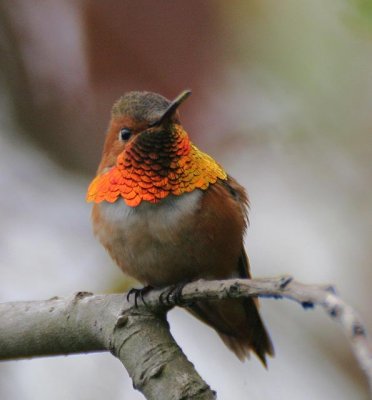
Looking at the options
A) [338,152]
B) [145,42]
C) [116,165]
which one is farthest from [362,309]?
[145,42]

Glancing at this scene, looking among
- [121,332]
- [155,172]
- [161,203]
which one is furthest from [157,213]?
[121,332]

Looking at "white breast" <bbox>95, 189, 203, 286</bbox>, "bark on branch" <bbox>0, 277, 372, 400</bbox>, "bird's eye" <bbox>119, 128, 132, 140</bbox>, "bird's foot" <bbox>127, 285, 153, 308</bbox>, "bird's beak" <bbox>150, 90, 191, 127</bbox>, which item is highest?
"bird's eye" <bbox>119, 128, 132, 140</bbox>

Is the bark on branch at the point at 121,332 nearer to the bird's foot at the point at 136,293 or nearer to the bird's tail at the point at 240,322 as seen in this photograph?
the bird's foot at the point at 136,293

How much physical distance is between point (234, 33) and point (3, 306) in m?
1.66

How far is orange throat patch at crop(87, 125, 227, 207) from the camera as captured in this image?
117 inches

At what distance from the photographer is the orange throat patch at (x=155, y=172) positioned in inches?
117

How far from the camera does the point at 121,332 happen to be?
8.04 ft

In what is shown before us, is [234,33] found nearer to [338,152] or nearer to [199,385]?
[338,152]

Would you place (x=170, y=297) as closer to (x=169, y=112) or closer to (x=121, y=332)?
(x=121, y=332)

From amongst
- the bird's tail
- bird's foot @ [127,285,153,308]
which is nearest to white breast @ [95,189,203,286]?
bird's foot @ [127,285,153,308]

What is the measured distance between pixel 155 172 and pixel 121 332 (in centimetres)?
76

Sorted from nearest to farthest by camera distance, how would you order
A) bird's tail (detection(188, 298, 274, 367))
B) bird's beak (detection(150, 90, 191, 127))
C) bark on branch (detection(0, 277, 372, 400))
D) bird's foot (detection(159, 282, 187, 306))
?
bark on branch (detection(0, 277, 372, 400))
bird's foot (detection(159, 282, 187, 306))
bird's beak (detection(150, 90, 191, 127))
bird's tail (detection(188, 298, 274, 367))

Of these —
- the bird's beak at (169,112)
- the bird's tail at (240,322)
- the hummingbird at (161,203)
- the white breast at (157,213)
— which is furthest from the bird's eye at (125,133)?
the bird's tail at (240,322)

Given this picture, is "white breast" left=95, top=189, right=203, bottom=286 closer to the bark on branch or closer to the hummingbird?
the hummingbird
